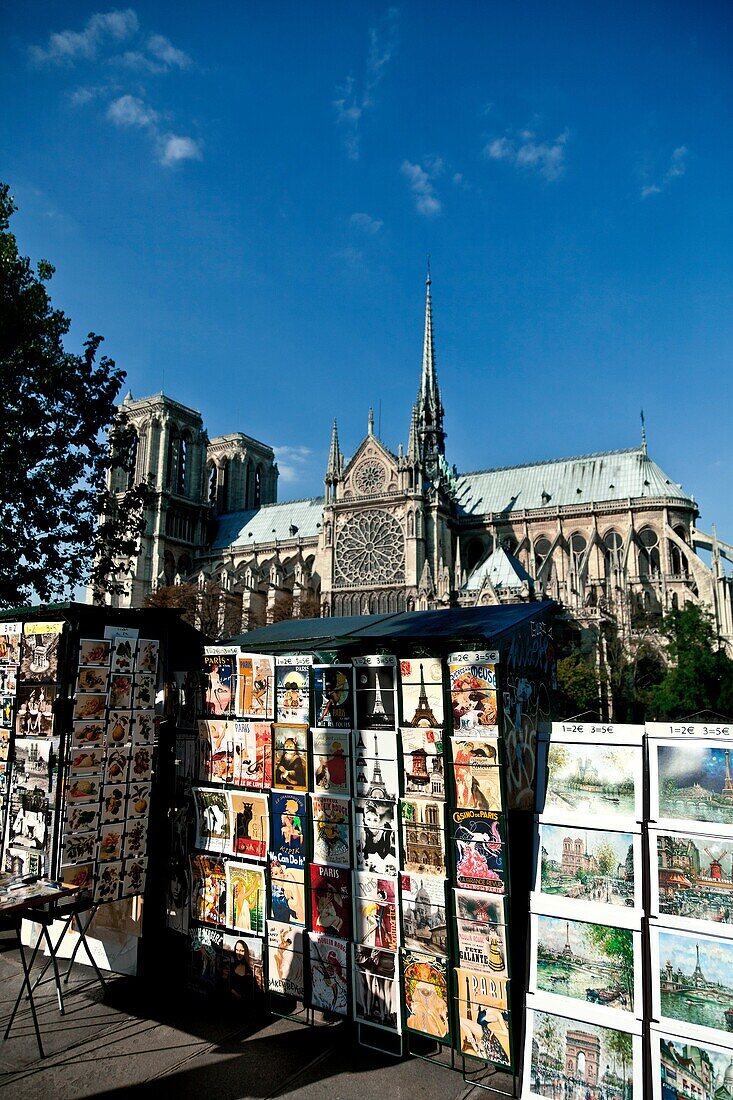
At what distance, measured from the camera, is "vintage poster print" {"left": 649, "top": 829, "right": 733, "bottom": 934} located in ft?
14.6

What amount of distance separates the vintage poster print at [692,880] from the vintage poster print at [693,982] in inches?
3.8

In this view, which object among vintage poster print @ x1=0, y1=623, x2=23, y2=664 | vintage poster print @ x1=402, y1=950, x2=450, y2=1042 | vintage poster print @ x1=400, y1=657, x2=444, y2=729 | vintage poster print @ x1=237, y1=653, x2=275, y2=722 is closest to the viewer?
vintage poster print @ x1=402, y1=950, x2=450, y2=1042

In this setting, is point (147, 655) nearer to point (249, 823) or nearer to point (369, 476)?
point (249, 823)

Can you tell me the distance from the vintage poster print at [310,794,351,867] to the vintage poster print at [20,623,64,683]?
2949 mm

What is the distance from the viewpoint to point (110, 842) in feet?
22.8

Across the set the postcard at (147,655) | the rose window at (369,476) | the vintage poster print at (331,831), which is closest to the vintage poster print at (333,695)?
the vintage poster print at (331,831)

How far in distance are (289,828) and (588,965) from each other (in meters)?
2.76

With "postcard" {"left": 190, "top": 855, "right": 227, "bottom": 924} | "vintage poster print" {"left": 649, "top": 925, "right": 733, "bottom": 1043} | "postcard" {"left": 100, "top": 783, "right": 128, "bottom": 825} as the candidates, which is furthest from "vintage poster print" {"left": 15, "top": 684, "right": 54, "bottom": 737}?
"vintage poster print" {"left": 649, "top": 925, "right": 733, "bottom": 1043}

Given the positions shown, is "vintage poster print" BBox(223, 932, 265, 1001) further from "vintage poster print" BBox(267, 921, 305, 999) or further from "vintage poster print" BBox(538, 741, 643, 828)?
"vintage poster print" BBox(538, 741, 643, 828)

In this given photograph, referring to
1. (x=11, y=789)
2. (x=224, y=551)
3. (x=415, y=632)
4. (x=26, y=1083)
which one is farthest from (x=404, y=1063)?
(x=224, y=551)

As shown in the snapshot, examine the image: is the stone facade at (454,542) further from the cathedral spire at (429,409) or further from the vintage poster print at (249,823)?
the vintage poster print at (249,823)

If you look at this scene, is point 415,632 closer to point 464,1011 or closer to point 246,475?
point 464,1011

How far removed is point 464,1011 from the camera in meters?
5.31

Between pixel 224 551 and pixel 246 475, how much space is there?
1395cm
